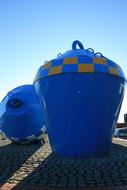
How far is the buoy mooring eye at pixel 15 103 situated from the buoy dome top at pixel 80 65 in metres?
3.23

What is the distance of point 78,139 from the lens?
8.25 m

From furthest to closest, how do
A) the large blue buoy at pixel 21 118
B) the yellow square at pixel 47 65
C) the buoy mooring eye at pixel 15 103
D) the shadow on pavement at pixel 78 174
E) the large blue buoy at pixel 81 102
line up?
the buoy mooring eye at pixel 15 103 < the large blue buoy at pixel 21 118 < the yellow square at pixel 47 65 < the large blue buoy at pixel 81 102 < the shadow on pavement at pixel 78 174

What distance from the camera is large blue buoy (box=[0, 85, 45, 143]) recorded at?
11.9m

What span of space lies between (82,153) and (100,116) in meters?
1.07

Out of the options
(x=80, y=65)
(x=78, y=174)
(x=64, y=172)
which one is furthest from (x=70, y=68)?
(x=78, y=174)

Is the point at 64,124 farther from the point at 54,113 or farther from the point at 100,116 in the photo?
the point at 100,116

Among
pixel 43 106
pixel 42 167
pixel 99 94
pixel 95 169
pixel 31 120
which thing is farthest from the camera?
pixel 31 120

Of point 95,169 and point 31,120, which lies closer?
point 95,169

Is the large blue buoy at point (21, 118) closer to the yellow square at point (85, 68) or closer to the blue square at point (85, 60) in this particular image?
the blue square at point (85, 60)

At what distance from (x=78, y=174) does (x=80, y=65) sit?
3.22 meters

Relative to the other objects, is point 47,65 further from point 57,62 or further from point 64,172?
point 64,172

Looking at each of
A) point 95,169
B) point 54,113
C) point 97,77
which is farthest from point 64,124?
point 95,169

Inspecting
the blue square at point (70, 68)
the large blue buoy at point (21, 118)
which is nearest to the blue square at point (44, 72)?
the blue square at point (70, 68)

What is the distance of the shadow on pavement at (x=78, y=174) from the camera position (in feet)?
17.6
